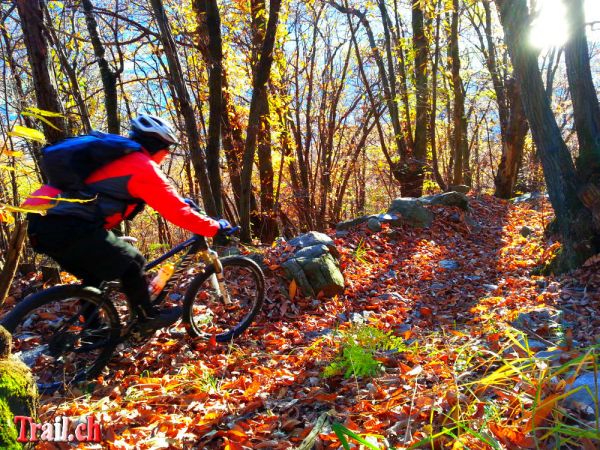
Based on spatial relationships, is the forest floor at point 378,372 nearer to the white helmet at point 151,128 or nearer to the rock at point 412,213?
the white helmet at point 151,128

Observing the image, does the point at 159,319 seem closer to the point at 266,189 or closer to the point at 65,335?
the point at 65,335

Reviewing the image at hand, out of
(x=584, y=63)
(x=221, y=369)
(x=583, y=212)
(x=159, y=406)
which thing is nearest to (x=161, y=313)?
(x=221, y=369)

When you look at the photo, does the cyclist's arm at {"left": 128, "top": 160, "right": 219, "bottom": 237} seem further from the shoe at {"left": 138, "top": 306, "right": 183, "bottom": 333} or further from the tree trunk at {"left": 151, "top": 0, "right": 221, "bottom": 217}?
the tree trunk at {"left": 151, "top": 0, "right": 221, "bottom": 217}

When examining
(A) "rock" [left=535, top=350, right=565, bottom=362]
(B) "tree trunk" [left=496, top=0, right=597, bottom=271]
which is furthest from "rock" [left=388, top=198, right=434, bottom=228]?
(A) "rock" [left=535, top=350, right=565, bottom=362]

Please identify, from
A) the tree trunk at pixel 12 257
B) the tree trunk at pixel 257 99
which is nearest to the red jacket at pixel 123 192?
the tree trunk at pixel 12 257

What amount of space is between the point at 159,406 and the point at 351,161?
35.1 feet

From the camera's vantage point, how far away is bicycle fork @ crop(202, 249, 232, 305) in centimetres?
420

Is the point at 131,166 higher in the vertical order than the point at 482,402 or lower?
higher

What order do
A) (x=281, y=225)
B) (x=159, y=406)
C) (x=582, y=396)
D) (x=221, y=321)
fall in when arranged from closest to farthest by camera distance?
(x=582, y=396) → (x=159, y=406) → (x=221, y=321) → (x=281, y=225)

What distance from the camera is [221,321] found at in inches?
186

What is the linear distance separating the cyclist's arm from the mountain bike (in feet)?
2.02

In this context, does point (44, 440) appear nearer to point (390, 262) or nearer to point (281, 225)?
point (390, 262)

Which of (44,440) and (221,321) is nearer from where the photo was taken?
(44,440)

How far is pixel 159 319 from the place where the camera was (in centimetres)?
388
